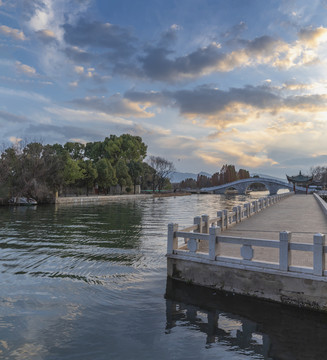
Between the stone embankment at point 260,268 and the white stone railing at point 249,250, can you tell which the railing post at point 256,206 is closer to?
the white stone railing at point 249,250

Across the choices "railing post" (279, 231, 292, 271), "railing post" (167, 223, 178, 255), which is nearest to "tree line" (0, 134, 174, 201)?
"railing post" (167, 223, 178, 255)

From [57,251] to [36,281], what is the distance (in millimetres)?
4389

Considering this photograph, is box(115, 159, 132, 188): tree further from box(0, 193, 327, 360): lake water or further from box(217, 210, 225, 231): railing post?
box(0, 193, 327, 360): lake water

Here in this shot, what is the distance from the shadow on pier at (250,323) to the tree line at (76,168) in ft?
127

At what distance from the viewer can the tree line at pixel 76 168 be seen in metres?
42.1

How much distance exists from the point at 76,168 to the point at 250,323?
50.6 metres

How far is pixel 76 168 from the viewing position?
5391 cm

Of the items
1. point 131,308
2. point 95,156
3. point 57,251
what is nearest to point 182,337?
point 131,308

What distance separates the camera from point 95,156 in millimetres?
82188

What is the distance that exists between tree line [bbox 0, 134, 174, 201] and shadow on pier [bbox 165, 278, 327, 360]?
38743 millimetres

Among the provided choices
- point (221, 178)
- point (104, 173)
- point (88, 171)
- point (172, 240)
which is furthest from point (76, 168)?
point (221, 178)

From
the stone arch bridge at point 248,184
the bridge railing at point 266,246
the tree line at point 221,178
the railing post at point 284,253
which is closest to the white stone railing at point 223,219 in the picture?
the bridge railing at point 266,246

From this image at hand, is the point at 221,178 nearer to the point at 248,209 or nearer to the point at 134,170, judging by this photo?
the point at 134,170

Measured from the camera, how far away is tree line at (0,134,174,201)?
1657 inches
